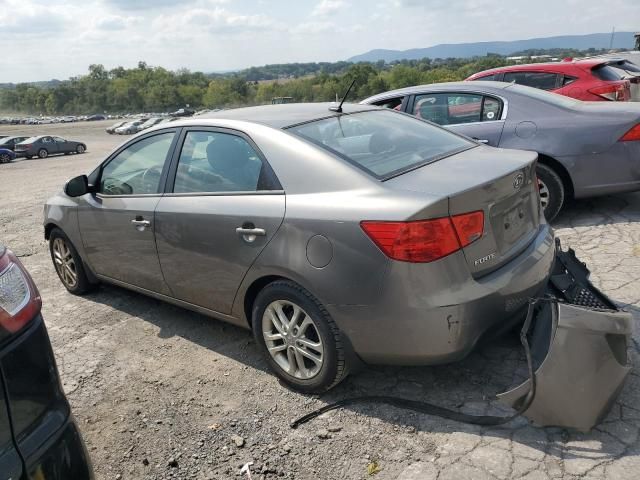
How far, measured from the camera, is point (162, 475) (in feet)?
8.60

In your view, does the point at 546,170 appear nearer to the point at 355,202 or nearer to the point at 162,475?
the point at 355,202

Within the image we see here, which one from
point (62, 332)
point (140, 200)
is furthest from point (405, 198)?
point (62, 332)

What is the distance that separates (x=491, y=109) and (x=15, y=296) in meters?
5.12

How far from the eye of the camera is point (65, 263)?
4.95 m

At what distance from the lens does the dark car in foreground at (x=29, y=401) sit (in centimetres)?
157

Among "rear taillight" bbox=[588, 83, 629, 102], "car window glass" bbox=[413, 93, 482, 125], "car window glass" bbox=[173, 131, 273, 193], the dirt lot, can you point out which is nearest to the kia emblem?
the dirt lot

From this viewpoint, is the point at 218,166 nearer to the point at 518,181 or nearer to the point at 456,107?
the point at 518,181

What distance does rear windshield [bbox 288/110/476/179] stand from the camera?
3041mm

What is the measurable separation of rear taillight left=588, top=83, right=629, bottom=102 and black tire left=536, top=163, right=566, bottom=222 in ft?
11.4

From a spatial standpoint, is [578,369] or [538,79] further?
[538,79]

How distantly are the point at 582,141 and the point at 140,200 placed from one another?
404 centimetres

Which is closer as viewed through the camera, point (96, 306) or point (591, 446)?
point (591, 446)

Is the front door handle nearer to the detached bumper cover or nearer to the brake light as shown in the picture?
the detached bumper cover

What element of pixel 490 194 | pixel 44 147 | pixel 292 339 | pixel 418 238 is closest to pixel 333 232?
pixel 418 238
